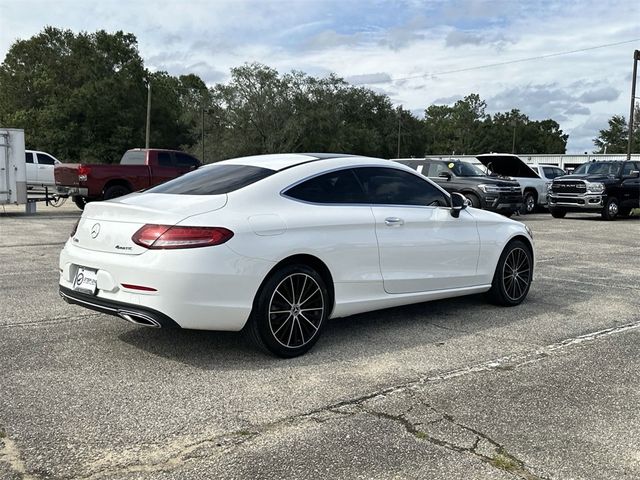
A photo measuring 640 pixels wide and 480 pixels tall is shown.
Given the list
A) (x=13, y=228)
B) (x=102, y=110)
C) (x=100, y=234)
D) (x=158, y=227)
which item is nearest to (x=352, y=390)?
(x=158, y=227)

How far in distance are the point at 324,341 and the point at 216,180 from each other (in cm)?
165

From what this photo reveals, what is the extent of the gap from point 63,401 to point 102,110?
59.5m

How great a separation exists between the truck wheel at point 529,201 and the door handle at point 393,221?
1822cm

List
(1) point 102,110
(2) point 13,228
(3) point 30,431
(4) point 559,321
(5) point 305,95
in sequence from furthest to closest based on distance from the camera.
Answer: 1. (5) point 305,95
2. (1) point 102,110
3. (2) point 13,228
4. (4) point 559,321
5. (3) point 30,431

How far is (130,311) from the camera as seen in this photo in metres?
4.42

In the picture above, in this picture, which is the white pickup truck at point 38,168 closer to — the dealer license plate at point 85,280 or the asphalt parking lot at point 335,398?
the asphalt parking lot at point 335,398

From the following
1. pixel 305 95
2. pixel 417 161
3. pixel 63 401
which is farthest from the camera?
pixel 305 95

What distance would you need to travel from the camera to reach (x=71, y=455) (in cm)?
320

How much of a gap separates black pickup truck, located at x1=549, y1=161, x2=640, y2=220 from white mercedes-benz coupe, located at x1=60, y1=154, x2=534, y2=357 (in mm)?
15871

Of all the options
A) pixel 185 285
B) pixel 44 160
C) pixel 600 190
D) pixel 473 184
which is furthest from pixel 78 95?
pixel 185 285

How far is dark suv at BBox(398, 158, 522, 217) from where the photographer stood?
17.9 meters

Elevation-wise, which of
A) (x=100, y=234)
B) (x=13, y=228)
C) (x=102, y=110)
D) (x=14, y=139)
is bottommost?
(x=13, y=228)

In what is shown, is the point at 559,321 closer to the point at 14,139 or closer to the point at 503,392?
the point at 503,392

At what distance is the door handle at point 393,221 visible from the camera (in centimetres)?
546
